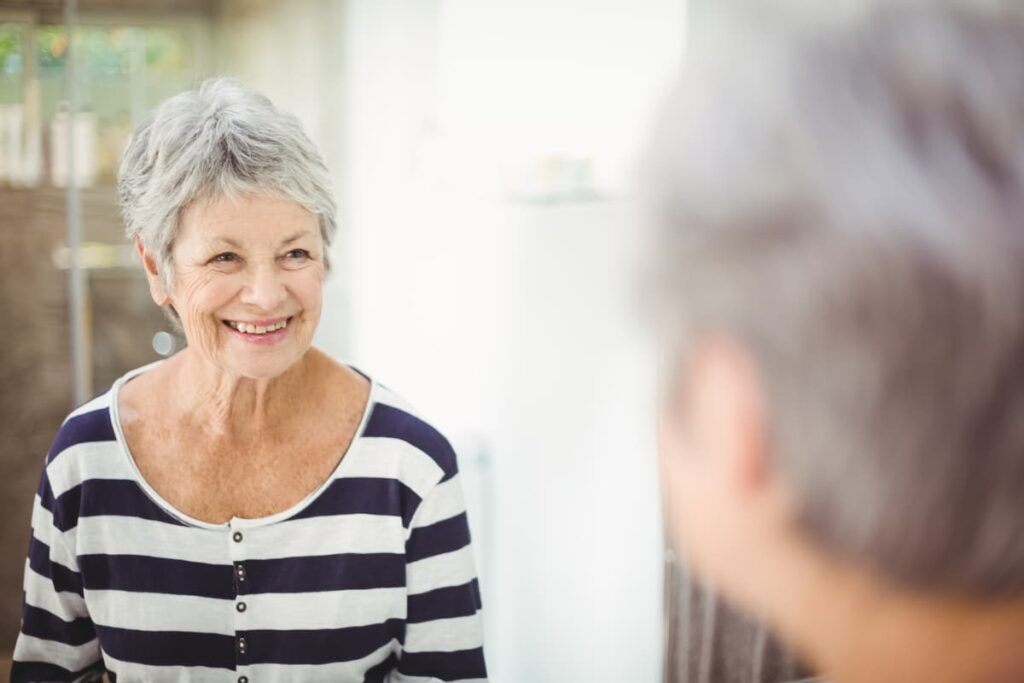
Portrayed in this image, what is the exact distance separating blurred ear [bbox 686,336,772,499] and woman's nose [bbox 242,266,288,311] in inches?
32.2

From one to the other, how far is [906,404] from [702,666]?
1416 mm

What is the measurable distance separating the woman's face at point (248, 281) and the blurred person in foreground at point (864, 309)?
0.81 meters

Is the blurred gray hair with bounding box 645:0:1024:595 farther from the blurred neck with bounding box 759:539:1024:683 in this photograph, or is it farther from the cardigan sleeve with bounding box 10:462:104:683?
the cardigan sleeve with bounding box 10:462:104:683

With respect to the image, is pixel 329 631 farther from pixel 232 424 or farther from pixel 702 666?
pixel 702 666

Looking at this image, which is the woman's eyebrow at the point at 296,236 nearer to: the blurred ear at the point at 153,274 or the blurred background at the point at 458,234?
the blurred ear at the point at 153,274

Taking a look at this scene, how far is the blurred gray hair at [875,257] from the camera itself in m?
0.42

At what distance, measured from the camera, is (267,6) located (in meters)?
2.54

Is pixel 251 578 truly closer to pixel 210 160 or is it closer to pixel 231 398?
pixel 231 398

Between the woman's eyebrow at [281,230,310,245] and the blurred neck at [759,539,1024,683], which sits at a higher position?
the woman's eyebrow at [281,230,310,245]

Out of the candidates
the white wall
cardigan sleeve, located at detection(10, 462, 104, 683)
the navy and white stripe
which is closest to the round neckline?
the navy and white stripe

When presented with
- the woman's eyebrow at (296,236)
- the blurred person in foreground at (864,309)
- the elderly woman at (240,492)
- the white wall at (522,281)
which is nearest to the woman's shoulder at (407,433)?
the elderly woman at (240,492)

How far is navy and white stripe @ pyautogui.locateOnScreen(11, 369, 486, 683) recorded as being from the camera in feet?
4.02

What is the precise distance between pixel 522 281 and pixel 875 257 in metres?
1.96

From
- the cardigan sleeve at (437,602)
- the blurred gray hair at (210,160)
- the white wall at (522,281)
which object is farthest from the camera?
the white wall at (522,281)
